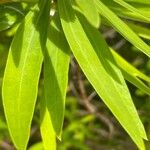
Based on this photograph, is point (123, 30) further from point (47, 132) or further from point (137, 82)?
point (47, 132)

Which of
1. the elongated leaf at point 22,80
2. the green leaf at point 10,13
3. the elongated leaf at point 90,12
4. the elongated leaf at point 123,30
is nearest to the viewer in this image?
the elongated leaf at point 90,12

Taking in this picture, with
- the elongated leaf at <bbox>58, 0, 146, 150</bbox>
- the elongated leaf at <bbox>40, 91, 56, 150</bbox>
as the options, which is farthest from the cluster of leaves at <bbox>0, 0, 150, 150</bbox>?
the elongated leaf at <bbox>40, 91, 56, 150</bbox>

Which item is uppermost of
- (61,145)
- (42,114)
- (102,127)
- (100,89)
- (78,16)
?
(78,16)

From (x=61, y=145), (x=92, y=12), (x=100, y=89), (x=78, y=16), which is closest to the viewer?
(x=92, y=12)

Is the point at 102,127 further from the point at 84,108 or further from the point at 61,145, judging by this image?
the point at 61,145

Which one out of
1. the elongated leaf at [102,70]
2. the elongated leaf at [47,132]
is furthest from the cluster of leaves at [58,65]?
the elongated leaf at [47,132]

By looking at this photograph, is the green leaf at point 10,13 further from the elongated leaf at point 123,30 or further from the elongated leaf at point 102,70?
the elongated leaf at point 123,30

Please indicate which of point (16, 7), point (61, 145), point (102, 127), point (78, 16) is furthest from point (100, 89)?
point (102, 127)
